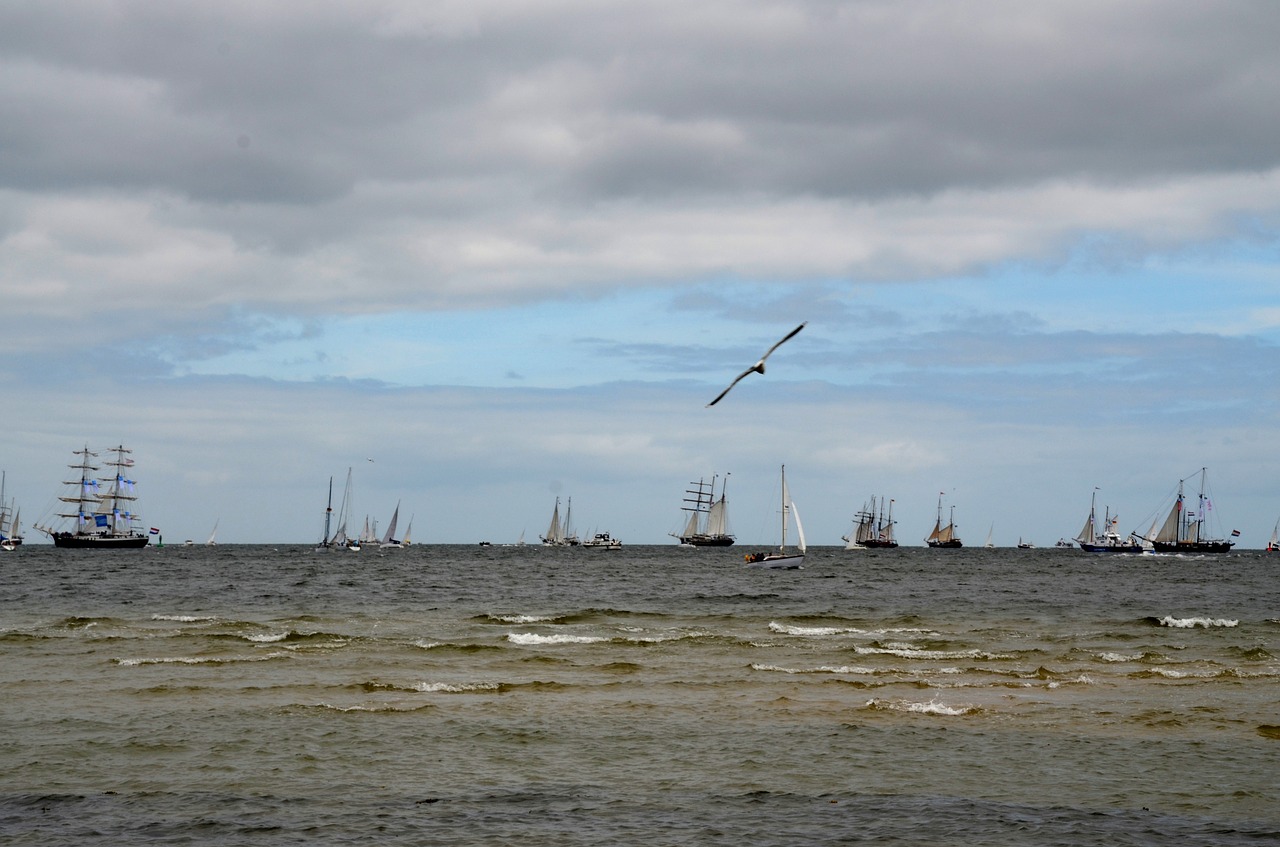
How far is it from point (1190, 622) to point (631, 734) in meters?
39.1

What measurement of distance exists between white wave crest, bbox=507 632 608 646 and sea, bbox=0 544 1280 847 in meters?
0.31

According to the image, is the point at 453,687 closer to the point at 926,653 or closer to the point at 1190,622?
the point at 926,653

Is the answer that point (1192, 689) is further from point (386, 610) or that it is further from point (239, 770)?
point (386, 610)

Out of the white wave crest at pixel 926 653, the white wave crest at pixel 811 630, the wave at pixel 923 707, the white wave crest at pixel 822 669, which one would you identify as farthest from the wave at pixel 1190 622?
the wave at pixel 923 707

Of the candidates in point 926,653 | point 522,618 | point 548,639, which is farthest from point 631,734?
point 522,618

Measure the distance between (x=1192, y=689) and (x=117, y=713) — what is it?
85.0ft

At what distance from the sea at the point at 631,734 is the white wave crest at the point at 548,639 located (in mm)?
307

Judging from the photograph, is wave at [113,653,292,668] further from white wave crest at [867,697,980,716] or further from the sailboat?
the sailboat

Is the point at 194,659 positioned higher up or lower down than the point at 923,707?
lower down

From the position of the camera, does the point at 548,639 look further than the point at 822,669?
Yes

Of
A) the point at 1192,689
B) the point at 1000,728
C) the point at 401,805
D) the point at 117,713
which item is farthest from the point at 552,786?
the point at 1192,689

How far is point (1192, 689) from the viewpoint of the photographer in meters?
29.3

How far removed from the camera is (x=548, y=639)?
43.0 m

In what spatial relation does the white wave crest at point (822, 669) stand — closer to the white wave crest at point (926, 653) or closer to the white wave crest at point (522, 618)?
the white wave crest at point (926, 653)
